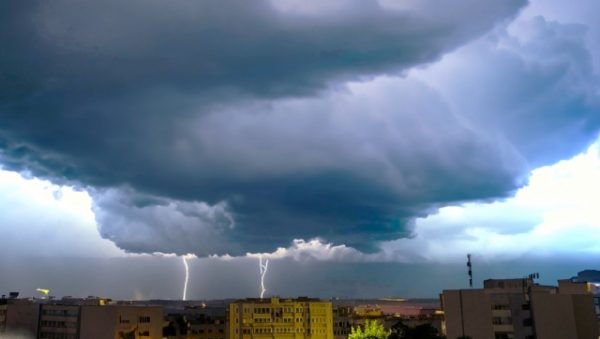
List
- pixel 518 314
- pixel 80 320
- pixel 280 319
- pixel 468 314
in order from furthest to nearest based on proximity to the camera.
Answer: pixel 280 319 < pixel 80 320 < pixel 468 314 < pixel 518 314

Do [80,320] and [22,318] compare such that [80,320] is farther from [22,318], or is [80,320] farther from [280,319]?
[280,319]

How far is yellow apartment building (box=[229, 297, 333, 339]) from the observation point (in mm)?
162750

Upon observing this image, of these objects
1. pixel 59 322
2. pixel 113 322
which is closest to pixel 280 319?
pixel 113 322

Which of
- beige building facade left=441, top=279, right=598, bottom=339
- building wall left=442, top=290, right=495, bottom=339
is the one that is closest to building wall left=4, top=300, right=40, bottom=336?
building wall left=442, top=290, right=495, bottom=339

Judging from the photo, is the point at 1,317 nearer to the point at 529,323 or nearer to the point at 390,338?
the point at 390,338

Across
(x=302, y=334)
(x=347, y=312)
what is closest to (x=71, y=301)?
(x=302, y=334)

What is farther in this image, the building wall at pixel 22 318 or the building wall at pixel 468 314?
the building wall at pixel 22 318

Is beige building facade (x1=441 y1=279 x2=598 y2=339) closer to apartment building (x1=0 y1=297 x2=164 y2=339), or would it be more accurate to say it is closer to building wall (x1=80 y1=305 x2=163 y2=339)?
building wall (x1=80 y1=305 x2=163 y2=339)

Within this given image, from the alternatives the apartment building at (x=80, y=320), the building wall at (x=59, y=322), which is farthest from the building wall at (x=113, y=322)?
the building wall at (x=59, y=322)

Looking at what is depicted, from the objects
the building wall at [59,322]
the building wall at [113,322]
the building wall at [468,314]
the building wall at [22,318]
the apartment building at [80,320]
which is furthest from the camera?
the building wall at [22,318]

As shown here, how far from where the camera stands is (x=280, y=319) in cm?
16612

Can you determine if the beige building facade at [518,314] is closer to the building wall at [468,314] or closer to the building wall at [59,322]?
the building wall at [468,314]

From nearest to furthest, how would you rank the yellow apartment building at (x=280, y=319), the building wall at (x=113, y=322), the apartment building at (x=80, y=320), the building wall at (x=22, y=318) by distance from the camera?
the building wall at (x=113, y=322) → the apartment building at (x=80, y=320) → the building wall at (x=22, y=318) → the yellow apartment building at (x=280, y=319)

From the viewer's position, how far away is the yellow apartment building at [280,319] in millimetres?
162750
